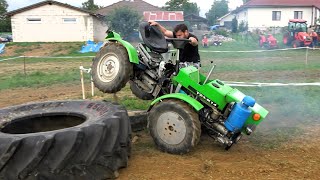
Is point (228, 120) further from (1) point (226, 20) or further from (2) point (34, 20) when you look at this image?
(1) point (226, 20)

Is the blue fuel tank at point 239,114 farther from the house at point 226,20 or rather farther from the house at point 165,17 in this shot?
the house at point 226,20

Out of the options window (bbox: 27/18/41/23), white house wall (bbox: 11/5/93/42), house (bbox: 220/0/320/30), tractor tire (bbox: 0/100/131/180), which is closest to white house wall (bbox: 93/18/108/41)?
white house wall (bbox: 11/5/93/42)

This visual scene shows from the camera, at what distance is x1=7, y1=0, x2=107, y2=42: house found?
3838 cm

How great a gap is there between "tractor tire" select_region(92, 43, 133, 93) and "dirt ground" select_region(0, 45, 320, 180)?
0.93 meters

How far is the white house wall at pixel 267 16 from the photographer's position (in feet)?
169

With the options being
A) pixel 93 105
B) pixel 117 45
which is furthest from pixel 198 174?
pixel 117 45

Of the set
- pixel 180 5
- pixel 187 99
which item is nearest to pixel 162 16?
pixel 180 5

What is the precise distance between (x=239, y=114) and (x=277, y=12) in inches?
2051

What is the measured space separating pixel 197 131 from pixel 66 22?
36.3 meters

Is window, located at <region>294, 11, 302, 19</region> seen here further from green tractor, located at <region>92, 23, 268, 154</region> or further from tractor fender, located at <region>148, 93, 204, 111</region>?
tractor fender, located at <region>148, 93, 204, 111</region>

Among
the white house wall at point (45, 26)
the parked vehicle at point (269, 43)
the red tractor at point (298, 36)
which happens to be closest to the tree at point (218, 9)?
the white house wall at point (45, 26)

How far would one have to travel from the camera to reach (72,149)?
3.69m

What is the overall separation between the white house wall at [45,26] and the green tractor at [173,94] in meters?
34.6

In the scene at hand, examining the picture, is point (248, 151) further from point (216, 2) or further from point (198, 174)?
point (216, 2)
